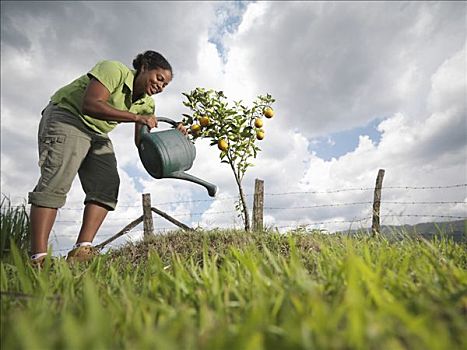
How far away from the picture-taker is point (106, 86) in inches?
113

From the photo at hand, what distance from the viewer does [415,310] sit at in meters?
0.94

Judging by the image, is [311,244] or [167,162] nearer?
[167,162]

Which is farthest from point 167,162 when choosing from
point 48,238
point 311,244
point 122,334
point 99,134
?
point 122,334

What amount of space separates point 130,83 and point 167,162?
0.67 m

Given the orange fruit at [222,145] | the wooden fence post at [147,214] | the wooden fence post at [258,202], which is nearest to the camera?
the orange fruit at [222,145]

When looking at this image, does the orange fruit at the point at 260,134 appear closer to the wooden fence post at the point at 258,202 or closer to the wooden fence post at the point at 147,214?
the wooden fence post at the point at 258,202

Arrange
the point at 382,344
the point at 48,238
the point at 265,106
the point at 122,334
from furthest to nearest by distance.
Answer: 1. the point at 265,106
2. the point at 48,238
3. the point at 122,334
4. the point at 382,344

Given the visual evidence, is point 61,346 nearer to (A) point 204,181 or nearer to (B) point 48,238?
(B) point 48,238

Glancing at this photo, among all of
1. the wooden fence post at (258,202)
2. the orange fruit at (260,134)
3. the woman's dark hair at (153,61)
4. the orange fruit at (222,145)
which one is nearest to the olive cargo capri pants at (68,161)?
the woman's dark hair at (153,61)

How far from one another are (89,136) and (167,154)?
620 mm

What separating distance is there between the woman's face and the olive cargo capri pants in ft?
1.65

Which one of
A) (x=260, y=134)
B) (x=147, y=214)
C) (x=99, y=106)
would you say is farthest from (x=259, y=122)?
(x=147, y=214)

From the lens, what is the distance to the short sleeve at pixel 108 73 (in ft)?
9.45

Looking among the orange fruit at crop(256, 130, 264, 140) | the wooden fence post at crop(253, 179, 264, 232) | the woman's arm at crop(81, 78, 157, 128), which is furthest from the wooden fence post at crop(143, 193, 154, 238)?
the woman's arm at crop(81, 78, 157, 128)
